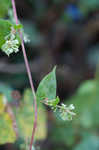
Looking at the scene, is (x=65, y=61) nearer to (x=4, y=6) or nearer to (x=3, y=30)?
(x=4, y=6)

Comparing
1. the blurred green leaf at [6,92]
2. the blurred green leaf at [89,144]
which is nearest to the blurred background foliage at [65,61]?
the blurred green leaf at [89,144]

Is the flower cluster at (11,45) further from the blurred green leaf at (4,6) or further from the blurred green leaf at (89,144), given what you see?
the blurred green leaf at (89,144)

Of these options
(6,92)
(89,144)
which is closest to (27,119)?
(6,92)

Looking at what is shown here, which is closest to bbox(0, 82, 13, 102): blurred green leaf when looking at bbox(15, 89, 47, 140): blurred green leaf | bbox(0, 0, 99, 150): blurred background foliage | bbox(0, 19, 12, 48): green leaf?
bbox(15, 89, 47, 140): blurred green leaf

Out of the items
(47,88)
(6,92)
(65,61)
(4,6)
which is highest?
(65,61)

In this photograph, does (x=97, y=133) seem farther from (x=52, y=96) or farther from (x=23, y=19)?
(x=52, y=96)

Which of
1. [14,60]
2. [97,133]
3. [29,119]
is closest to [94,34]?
[14,60]
